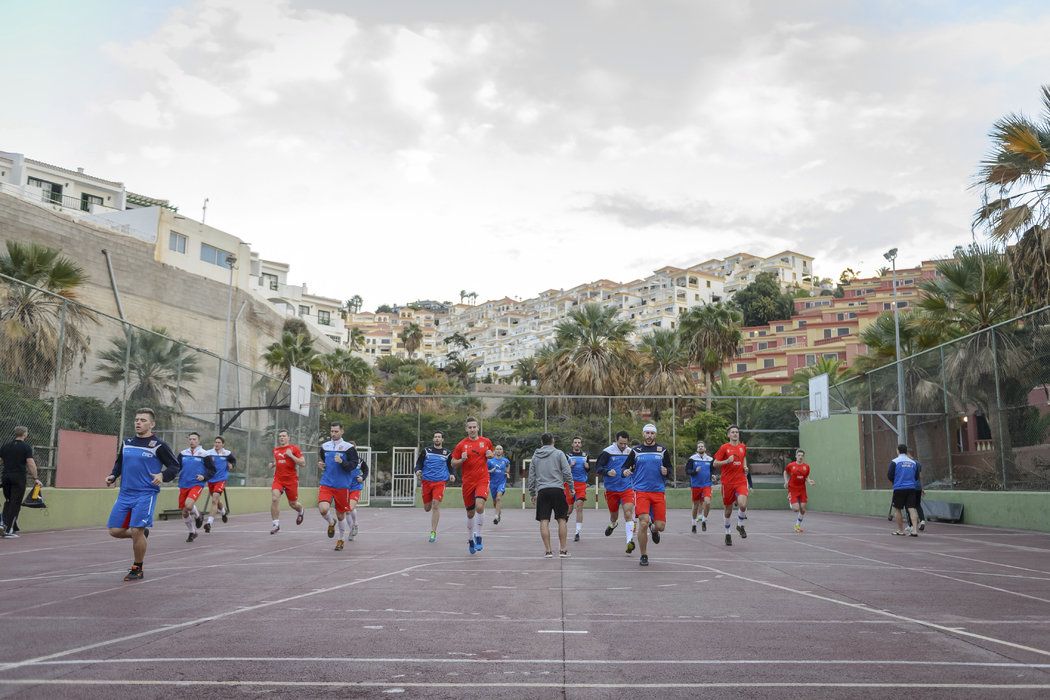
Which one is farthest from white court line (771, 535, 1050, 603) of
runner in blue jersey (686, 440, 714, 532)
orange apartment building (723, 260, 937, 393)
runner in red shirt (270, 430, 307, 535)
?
orange apartment building (723, 260, 937, 393)

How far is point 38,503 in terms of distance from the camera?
15.9 meters

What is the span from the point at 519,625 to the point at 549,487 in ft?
19.6

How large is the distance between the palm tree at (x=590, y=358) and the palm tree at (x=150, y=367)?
958 inches

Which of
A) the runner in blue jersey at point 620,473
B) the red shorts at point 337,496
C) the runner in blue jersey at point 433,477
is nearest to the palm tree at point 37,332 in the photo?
the red shorts at point 337,496

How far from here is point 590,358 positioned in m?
45.9

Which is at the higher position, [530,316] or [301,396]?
[530,316]

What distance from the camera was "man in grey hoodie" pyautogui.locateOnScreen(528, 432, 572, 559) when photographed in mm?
13000

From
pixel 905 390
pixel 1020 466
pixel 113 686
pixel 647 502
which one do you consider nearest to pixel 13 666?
pixel 113 686

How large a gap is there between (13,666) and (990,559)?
13.1 metres

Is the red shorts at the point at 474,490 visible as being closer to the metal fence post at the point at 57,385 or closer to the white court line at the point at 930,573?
the white court line at the point at 930,573

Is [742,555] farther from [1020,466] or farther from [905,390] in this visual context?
[905,390]

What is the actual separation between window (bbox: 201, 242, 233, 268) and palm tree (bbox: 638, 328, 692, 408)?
28.0m

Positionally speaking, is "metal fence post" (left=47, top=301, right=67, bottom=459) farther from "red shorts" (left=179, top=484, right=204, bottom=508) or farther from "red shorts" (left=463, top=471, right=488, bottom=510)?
"red shorts" (left=463, top=471, right=488, bottom=510)

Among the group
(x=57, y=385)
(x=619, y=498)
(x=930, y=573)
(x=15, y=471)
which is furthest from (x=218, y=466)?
(x=930, y=573)
